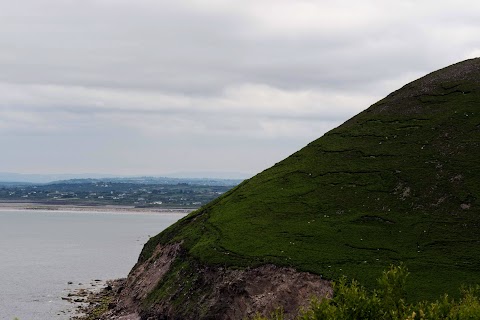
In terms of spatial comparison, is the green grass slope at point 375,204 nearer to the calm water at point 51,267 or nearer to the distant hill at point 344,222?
the distant hill at point 344,222

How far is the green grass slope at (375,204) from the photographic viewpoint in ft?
207

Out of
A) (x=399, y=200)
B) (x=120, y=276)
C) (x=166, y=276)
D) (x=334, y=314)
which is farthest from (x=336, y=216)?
(x=120, y=276)

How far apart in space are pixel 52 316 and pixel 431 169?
61.0m

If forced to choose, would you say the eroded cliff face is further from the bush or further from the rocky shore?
the bush

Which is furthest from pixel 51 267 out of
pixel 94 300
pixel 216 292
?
pixel 216 292

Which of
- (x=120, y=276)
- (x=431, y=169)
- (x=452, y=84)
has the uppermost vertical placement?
(x=452, y=84)

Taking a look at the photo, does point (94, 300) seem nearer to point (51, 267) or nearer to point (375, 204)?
point (51, 267)

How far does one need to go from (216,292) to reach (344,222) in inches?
817

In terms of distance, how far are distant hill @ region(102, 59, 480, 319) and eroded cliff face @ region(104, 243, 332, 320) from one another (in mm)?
152

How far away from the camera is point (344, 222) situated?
237ft

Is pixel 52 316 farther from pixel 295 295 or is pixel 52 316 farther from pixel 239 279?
pixel 295 295

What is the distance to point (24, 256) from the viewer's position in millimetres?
145750

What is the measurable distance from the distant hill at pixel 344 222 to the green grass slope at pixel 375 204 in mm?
194

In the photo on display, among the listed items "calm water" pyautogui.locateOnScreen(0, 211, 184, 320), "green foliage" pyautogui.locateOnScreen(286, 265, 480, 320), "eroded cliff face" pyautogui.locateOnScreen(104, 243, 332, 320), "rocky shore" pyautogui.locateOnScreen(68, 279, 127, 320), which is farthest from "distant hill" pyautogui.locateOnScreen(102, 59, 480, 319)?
"green foliage" pyautogui.locateOnScreen(286, 265, 480, 320)
